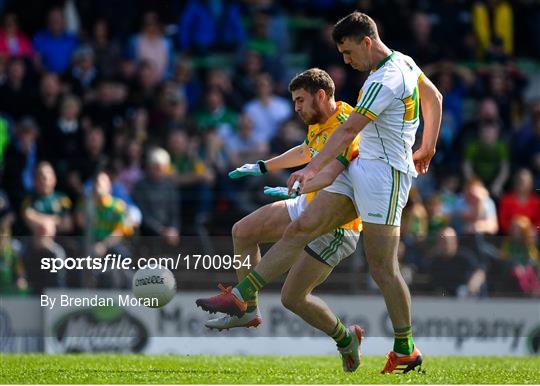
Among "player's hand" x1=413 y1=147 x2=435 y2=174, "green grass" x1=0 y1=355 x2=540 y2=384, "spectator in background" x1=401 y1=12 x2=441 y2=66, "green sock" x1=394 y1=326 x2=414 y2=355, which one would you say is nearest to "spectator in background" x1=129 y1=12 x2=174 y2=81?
"spectator in background" x1=401 y1=12 x2=441 y2=66

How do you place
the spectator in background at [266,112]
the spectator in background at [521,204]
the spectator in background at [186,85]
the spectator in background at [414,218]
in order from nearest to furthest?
the spectator in background at [414,218] → the spectator in background at [521,204] → the spectator in background at [266,112] → the spectator in background at [186,85]

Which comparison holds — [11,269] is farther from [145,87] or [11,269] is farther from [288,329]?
[145,87]

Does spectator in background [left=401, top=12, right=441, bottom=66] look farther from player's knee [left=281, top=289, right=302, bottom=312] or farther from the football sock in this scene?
the football sock

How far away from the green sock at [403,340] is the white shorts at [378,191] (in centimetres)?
78

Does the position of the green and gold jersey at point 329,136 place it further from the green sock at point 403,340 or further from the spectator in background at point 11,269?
the spectator in background at point 11,269

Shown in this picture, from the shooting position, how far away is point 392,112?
9.28 metres

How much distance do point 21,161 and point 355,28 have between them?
26.1 feet

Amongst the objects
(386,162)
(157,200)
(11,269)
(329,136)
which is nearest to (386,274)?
(386,162)

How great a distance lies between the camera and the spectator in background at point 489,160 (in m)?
16.9

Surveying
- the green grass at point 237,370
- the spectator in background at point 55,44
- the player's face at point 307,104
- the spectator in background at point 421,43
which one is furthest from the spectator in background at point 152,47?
the player's face at point 307,104

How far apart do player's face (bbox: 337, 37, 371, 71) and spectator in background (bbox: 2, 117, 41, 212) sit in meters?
7.14

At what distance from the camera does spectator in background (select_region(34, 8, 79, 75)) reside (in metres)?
18.5

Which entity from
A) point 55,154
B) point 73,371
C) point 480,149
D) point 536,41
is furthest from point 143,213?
point 536,41

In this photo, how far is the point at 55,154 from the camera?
16.7m
